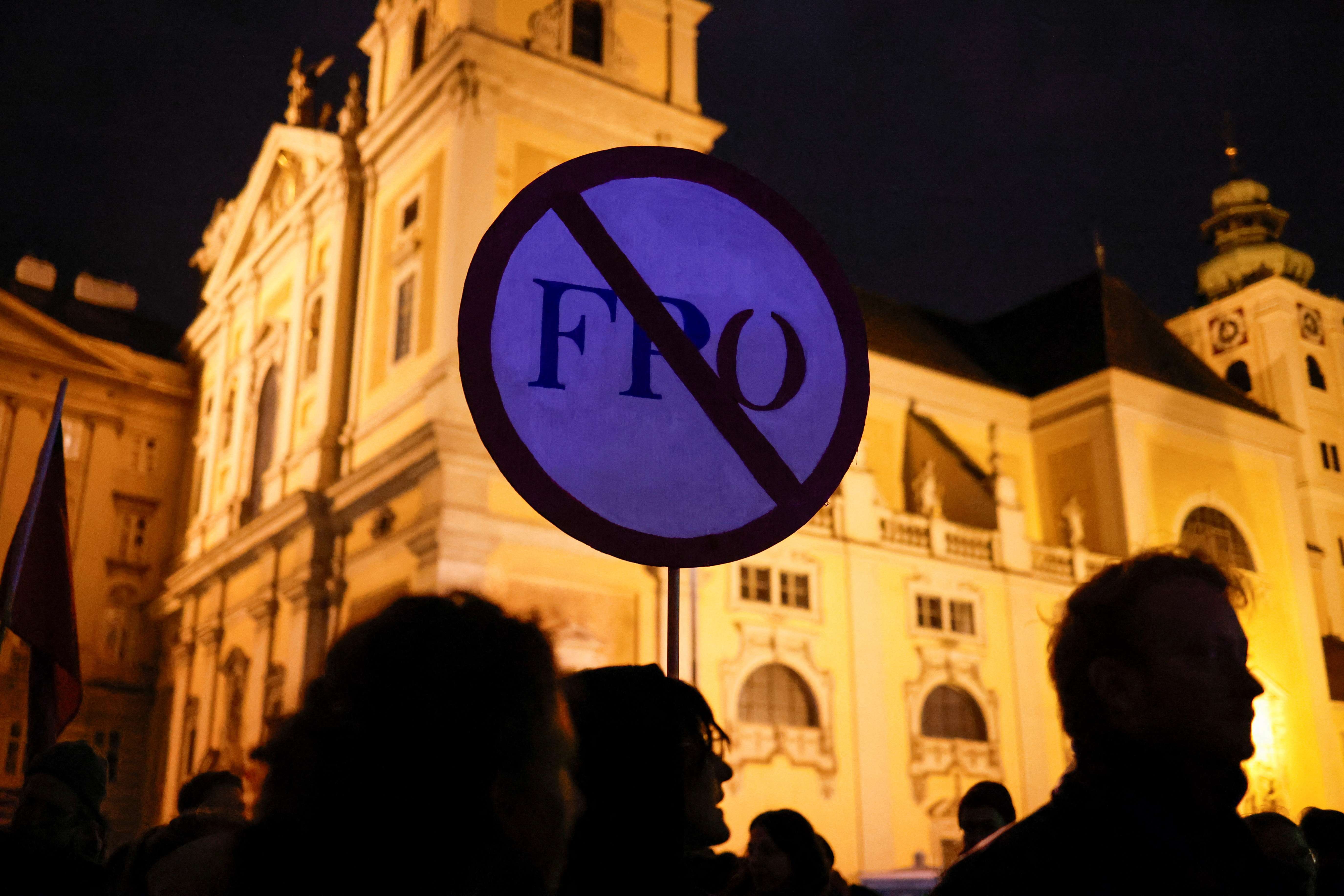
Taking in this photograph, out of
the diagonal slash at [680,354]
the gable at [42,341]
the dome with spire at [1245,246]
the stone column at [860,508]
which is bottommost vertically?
the diagonal slash at [680,354]

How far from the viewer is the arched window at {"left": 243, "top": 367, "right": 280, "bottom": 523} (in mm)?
26797

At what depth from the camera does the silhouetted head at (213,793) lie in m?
5.44

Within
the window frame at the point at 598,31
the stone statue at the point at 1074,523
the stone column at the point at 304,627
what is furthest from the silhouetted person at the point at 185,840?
the stone statue at the point at 1074,523

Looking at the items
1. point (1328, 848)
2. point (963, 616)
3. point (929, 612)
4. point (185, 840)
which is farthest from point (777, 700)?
point (185, 840)

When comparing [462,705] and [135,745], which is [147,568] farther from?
[462,705]

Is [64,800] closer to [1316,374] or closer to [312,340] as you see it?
[312,340]

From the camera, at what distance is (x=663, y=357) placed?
113 inches

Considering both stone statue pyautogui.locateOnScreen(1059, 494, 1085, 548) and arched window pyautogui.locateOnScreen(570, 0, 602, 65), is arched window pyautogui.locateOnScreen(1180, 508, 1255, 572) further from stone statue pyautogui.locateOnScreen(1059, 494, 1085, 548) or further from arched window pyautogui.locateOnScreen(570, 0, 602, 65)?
arched window pyautogui.locateOnScreen(570, 0, 602, 65)

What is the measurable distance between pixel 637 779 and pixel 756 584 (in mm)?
19094

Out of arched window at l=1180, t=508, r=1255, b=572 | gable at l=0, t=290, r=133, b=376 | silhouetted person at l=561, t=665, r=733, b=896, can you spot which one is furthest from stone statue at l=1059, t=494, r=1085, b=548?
silhouetted person at l=561, t=665, r=733, b=896

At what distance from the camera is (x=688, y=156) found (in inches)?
121

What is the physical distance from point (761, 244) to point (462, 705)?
1.85 meters

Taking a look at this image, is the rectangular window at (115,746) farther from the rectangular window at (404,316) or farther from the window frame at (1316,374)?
the window frame at (1316,374)

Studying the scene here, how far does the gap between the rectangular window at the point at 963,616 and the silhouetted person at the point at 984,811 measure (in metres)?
17.8
